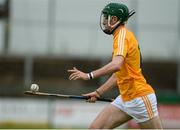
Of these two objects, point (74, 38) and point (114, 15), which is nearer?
point (114, 15)

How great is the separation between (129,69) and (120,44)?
44cm

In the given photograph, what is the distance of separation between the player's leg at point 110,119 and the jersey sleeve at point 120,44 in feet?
3.30

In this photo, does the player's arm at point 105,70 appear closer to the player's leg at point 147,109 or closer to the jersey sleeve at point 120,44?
the jersey sleeve at point 120,44

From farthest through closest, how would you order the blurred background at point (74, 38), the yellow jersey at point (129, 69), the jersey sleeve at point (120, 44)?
1. the blurred background at point (74, 38)
2. the yellow jersey at point (129, 69)
3. the jersey sleeve at point (120, 44)

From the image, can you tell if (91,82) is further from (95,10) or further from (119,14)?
(119,14)

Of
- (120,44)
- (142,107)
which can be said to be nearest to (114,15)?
(120,44)

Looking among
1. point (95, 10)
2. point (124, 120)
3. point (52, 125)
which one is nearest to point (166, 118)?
point (52, 125)

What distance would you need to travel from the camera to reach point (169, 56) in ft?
77.4

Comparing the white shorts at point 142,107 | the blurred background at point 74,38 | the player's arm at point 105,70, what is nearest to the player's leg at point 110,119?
the white shorts at point 142,107

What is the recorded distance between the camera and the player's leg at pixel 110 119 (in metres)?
9.35

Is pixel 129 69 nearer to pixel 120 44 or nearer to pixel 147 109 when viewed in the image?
pixel 120 44

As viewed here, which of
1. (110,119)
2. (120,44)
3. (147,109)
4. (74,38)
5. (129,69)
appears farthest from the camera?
(74,38)

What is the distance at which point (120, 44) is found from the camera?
28.7 feet

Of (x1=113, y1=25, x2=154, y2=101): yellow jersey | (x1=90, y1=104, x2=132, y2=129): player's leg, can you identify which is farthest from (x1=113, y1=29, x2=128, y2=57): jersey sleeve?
(x1=90, y1=104, x2=132, y2=129): player's leg
